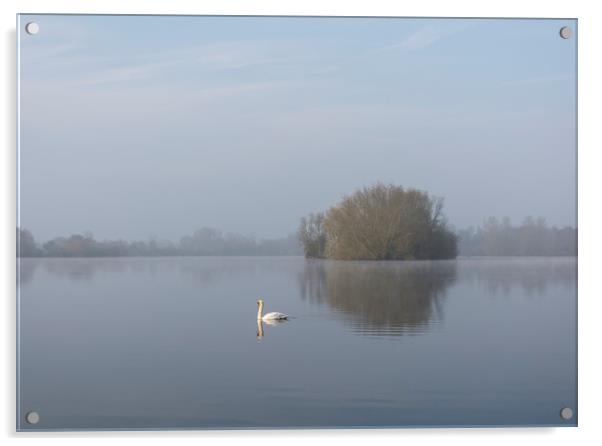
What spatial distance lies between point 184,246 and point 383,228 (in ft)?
3.60

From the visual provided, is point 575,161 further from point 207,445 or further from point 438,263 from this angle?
point 207,445

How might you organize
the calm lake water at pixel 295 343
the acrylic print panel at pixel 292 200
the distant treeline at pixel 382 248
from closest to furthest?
the calm lake water at pixel 295 343
the acrylic print panel at pixel 292 200
the distant treeline at pixel 382 248

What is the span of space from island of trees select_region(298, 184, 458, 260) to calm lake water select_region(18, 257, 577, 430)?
0.09 metres

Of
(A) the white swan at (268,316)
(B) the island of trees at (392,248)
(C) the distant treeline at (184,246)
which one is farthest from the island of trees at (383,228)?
(A) the white swan at (268,316)

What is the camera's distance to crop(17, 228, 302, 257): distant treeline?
17.4 ft

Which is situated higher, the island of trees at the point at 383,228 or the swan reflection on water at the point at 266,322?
the island of trees at the point at 383,228

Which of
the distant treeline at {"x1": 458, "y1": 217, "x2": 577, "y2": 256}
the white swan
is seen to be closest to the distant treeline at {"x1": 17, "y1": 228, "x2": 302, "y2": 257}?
Answer: the white swan

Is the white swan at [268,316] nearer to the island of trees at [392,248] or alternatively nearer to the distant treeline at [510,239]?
the island of trees at [392,248]

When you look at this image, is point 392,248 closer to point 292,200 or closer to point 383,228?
point 383,228

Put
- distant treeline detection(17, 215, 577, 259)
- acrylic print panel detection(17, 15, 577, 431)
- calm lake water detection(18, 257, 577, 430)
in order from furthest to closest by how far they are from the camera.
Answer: distant treeline detection(17, 215, 577, 259), acrylic print panel detection(17, 15, 577, 431), calm lake water detection(18, 257, 577, 430)

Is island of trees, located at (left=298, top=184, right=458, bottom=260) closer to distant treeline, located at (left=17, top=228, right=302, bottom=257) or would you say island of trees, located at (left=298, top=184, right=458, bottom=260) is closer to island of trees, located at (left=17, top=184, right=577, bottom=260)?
island of trees, located at (left=17, top=184, right=577, bottom=260)

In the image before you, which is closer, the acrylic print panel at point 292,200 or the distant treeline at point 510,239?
the acrylic print panel at point 292,200

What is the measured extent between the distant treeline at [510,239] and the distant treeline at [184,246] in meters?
0.93

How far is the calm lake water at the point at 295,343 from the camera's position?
5094mm
